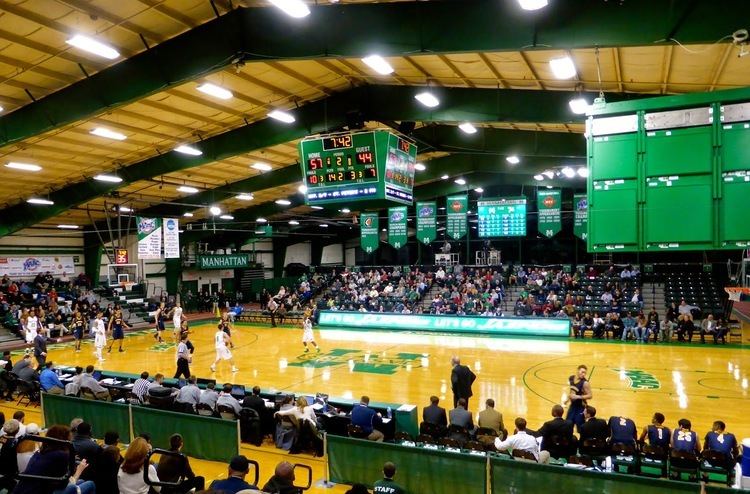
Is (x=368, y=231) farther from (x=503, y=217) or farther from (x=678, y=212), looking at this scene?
(x=678, y=212)

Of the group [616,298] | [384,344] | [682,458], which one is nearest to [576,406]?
[682,458]

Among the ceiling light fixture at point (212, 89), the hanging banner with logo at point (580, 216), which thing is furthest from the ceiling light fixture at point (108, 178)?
the hanging banner with logo at point (580, 216)

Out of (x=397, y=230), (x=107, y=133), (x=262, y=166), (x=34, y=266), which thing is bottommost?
(x=34, y=266)

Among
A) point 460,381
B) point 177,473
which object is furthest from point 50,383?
point 460,381

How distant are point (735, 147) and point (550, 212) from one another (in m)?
19.6

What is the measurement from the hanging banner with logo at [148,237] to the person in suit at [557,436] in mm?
21335

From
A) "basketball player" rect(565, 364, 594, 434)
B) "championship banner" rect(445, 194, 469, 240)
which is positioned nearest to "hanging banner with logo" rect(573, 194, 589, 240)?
"championship banner" rect(445, 194, 469, 240)

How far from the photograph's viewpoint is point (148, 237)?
24.8m

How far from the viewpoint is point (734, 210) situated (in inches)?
240

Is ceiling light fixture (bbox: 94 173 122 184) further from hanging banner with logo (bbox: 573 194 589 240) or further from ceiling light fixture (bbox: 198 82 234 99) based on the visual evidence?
hanging banner with logo (bbox: 573 194 589 240)

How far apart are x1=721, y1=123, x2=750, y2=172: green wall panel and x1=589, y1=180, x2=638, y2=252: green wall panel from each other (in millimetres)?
1020

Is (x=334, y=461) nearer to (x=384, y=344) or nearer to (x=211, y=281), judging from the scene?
(x=384, y=344)

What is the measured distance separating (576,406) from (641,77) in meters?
7.01

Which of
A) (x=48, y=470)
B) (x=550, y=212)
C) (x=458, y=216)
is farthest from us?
(x=458, y=216)
